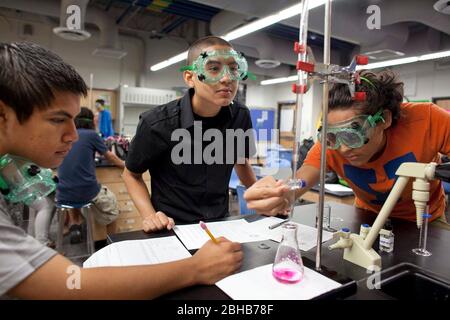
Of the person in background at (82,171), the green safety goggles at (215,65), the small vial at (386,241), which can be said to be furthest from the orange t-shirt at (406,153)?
the person in background at (82,171)

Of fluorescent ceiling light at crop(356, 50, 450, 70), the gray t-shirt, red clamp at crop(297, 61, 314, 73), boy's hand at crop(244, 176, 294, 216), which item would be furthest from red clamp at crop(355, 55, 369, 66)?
fluorescent ceiling light at crop(356, 50, 450, 70)

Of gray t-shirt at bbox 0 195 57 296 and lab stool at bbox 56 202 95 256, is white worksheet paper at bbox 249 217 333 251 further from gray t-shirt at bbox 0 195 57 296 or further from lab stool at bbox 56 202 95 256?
lab stool at bbox 56 202 95 256

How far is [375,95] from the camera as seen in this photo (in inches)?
46.4

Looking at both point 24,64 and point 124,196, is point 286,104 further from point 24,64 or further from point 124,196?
point 24,64

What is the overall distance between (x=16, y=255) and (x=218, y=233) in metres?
0.63

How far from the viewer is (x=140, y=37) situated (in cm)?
766

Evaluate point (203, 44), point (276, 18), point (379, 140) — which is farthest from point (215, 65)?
point (276, 18)

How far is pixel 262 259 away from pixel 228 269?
0.53ft

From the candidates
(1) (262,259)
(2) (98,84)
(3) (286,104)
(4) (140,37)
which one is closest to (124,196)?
(1) (262,259)

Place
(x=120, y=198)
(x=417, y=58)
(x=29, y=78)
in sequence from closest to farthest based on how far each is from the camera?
(x=29, y=78) < (x=120, y=198) < (x=417, y=58)

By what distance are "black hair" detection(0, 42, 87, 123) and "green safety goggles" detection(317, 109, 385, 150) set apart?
2.89 feet

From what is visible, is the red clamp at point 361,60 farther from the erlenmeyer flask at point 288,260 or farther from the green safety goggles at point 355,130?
the erlenmeyer flask at point 288,260

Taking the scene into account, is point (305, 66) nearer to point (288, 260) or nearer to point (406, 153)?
point (288, 260)

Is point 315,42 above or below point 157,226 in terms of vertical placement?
above
